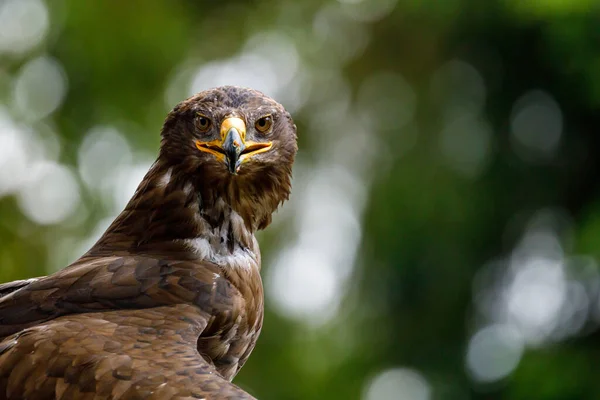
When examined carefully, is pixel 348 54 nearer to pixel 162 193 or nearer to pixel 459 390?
pixel 459 390

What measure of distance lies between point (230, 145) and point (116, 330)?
3.28ft

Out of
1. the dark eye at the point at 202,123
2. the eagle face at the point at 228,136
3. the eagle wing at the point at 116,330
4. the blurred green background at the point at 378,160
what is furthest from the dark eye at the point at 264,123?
the blurred green background at the point at 378,160

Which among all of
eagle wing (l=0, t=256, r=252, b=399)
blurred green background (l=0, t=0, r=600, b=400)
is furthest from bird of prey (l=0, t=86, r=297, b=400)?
blurred green background (l=0, t=0, r=600, b=400)

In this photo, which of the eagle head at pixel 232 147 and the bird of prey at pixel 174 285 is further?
the eagle head at pixel 232 147

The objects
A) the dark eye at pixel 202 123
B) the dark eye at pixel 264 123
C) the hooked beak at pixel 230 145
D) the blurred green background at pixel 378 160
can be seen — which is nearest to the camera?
the hooked beak at pixel 230 145

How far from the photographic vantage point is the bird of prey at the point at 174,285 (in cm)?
432

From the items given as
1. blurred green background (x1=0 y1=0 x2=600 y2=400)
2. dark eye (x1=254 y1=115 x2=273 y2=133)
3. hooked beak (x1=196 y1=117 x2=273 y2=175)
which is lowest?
hooked beak (x1=196 y1=117 x2=273 y2=175)

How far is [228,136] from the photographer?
5.18m

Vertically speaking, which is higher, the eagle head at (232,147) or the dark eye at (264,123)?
the dark eye at (264,123)

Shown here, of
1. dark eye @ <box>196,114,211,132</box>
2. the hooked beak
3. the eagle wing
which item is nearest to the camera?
the eagle wing

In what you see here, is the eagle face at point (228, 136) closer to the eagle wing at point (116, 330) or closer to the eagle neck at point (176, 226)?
the eagle neck at point (176, 226)

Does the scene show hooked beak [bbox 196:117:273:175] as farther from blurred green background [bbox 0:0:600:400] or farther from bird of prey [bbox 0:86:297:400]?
blurred green background [bbox 0:0:600:400]

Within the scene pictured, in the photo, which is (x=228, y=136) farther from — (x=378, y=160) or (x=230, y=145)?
(x=378, y=160)

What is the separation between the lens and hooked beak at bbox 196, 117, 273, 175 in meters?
5.17
